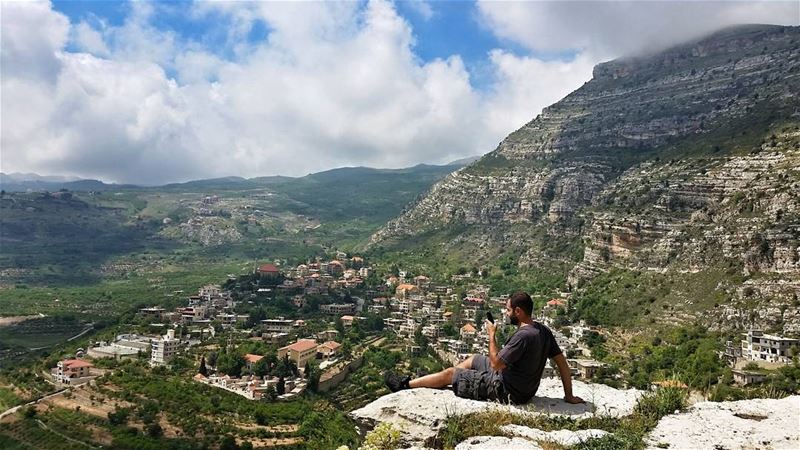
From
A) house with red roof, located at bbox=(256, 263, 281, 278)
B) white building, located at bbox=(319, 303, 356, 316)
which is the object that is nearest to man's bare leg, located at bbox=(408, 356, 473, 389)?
white building, located at bbox=(319, 303, 356, 316)

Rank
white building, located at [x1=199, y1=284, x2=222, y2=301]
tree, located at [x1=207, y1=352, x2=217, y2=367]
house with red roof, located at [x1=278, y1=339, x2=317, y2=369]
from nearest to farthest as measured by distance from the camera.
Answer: tree, located at [x1=207, y1=352, x2=217, y2=367] < house with red roof, located at [x1=278, y1=339, x2=317, y2=369] < white building, located at [x1=199, y1=284, x2=222, y2=301]

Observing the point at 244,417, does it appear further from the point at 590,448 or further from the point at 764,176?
the point at 764,176

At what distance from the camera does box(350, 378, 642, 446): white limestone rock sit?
6.25 meters

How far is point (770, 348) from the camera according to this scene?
104 ft

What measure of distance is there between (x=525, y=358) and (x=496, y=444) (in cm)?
131

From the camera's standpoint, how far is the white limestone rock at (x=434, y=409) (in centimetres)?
625

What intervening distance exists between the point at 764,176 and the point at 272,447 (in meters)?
44.3

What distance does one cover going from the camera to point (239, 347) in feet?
159

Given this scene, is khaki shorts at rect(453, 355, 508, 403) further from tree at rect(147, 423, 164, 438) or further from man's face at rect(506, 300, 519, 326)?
tree at rect(147, 423, 164, 438)

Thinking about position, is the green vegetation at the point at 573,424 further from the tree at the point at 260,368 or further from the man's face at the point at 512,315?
the tree at the point at 260,368

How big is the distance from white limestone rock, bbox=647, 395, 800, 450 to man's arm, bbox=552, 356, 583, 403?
42.2 inches

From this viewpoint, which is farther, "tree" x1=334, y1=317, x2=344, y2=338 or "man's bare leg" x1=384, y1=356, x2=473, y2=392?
"tree" x1=334, y1=317, x2=344, y2=338

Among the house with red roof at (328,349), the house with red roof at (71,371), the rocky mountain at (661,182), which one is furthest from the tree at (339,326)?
the rocky mountain at (661,182)

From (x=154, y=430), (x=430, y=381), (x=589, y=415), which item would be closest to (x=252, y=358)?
(x=154, y=430)
